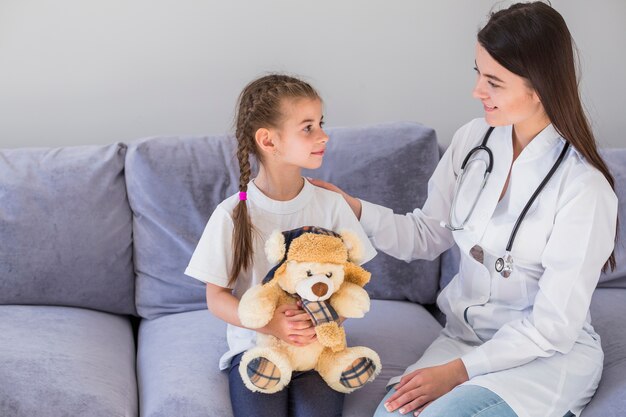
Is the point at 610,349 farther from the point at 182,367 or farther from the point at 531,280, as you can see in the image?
the point at 182,367

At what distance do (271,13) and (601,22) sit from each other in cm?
108

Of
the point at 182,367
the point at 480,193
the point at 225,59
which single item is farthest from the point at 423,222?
the point at 225,59

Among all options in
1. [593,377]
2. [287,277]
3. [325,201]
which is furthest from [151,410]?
[593,377]

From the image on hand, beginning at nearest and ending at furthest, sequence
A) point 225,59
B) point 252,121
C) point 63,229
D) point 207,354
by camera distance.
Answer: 1. point 252,121
2. point 207,354
3. point 63,229
4. point 225,59

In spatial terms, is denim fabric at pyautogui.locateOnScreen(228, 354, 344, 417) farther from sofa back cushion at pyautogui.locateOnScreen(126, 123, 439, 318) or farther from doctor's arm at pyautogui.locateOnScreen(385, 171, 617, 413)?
sofa back cushion at pyautogui.locateOnScreen(126, 123, 439, 318)

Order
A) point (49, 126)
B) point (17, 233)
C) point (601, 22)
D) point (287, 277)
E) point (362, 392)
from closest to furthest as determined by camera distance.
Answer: point (287, 277) < point (362, 392) < point (17, 233) < point (49, 126) < point (601, 22)

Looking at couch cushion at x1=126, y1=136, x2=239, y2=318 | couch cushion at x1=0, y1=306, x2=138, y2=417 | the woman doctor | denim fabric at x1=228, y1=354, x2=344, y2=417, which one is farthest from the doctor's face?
couch cushion at x1=0, y1=306, x2=138, y2=417

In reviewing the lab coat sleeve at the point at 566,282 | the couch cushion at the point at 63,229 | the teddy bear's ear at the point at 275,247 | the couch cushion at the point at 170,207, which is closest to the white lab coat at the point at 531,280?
the lab coat sleeve at the point at 566,282

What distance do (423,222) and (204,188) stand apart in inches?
23.9

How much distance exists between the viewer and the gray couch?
2082mm

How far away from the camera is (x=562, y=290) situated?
5.65 ft

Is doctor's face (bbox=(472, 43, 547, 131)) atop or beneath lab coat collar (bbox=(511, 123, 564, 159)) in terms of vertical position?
atop

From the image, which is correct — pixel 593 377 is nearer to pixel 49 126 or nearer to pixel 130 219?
pixel 130 219

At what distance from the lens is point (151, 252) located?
2285 mm
